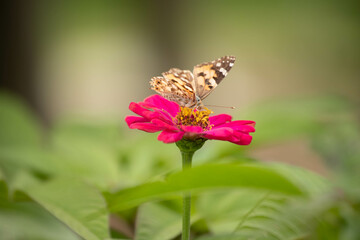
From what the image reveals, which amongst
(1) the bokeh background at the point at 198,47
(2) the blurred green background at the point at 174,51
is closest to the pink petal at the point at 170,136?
(2) the blurred green background at the point at 174,51

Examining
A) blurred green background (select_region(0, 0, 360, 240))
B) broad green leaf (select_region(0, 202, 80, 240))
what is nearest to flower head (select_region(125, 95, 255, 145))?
broad green leaf (select_region(0, 202, 80, 240))

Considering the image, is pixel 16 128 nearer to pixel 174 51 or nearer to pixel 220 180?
pixel 220 180

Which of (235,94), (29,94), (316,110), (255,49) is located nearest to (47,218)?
(316,110)

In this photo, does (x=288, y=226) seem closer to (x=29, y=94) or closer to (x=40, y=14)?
(x=29, y=94)

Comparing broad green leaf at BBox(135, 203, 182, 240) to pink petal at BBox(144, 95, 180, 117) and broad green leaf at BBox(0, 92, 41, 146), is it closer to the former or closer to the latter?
→ pink petal at BBox(144, 95, 180, 117)

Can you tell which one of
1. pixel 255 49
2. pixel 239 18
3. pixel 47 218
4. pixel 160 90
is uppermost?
pixel 239 18

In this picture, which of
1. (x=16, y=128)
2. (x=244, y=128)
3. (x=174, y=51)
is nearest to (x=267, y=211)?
(x=244, y=128)

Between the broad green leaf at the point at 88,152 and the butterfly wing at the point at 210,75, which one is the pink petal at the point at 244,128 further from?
the broad green leaf at the point at 88,152

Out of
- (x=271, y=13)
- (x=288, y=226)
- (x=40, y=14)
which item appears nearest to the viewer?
(x=288, y=226)
